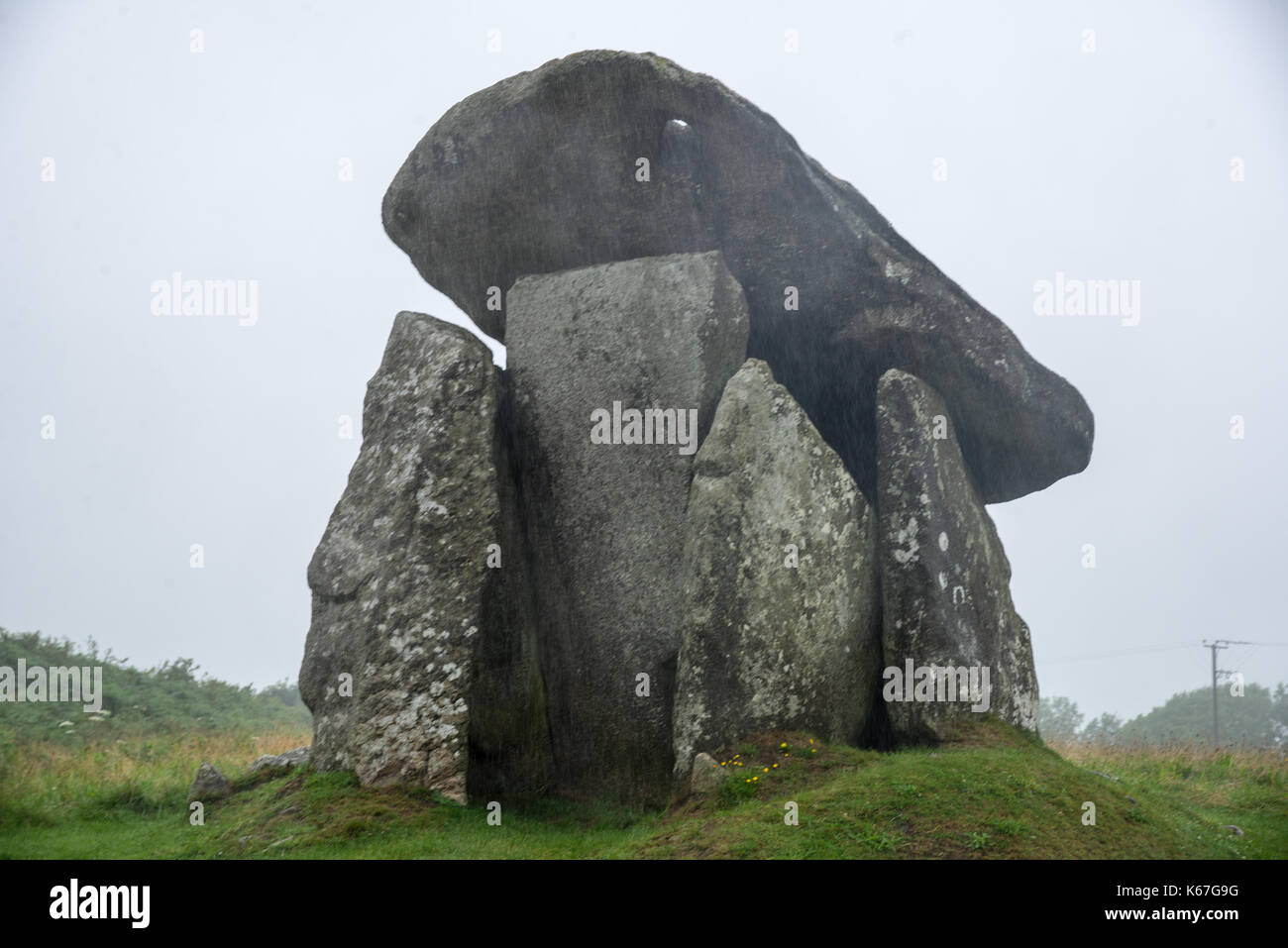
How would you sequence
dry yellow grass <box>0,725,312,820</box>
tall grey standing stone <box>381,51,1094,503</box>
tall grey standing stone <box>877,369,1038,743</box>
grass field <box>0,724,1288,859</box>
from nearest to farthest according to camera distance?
grass field <box>0,724,1288,859</box> < tall grey standing stone <box>877,369,1038,743</box> < tall grey standing stone <box>381,51,1094,503</box> < dry yellow grass <box>0,725,312,820</box>

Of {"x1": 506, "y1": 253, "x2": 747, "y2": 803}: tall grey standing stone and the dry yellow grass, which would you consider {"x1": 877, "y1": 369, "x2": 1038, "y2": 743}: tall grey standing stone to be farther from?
the dry yellow grass

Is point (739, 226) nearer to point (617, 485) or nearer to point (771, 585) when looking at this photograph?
point (617, 485)

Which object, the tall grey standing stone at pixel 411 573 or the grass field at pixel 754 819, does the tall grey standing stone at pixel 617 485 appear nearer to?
the tall grey standing stone at pixel 411 573

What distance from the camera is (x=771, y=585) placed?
9.53m

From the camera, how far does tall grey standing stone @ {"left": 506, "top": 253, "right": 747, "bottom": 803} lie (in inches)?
416

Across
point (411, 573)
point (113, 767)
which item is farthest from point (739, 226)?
point (113, 767)

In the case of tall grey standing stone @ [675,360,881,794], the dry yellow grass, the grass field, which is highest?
tall grey standing stone @ [675,360,881,794]

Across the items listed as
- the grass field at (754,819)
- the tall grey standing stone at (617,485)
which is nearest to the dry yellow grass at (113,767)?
the grass field at (754,819)

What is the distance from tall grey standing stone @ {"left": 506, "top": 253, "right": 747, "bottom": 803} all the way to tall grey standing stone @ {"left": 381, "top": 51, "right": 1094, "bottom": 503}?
0.93 metres

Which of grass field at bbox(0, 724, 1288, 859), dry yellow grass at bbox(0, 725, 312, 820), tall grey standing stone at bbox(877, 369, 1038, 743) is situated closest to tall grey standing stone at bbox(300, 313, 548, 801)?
grass field at bbox(0, 724, 1288, 859)

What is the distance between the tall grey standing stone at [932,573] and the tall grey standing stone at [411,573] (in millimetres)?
3730

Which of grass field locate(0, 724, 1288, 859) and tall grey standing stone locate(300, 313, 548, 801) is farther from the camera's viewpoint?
tall grey standing stone locate(300, 313, 548, 801)

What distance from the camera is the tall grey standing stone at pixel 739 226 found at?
37.0 feet

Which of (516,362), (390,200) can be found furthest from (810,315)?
(390,200)
